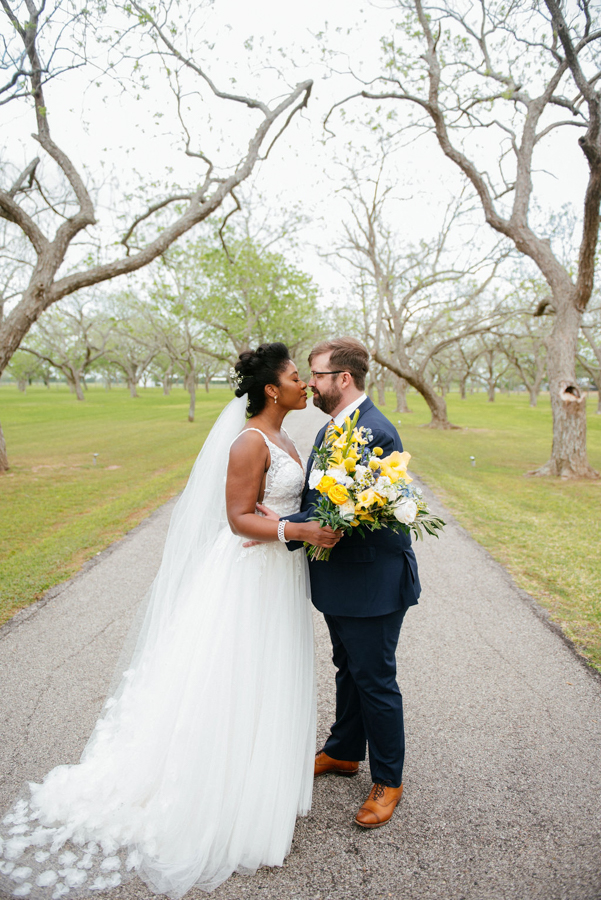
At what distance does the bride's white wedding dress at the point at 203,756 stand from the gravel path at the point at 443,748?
0.45 feet

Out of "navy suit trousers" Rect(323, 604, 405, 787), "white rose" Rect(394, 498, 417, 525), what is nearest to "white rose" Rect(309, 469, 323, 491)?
"white rose" Rect(394, 498, 417, 525)

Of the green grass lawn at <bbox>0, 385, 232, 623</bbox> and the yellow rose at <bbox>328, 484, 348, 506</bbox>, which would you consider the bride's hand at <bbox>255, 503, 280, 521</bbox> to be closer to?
the yellow rose at <bbox>328, 484, 348, 506</bbox>

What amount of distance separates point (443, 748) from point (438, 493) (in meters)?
8.53

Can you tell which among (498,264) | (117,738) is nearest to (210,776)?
(117,738)

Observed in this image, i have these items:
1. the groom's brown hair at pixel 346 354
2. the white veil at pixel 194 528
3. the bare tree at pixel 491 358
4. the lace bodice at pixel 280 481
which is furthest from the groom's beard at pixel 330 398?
the bare tree at pixel 491 358

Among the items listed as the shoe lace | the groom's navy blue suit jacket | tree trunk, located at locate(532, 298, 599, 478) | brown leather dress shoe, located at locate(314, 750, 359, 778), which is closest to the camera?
the groom's navy blue suit jacket

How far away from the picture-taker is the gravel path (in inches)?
93.7

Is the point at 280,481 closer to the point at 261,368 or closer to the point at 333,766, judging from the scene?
the point at 261,368

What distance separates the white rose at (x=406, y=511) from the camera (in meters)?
2.33

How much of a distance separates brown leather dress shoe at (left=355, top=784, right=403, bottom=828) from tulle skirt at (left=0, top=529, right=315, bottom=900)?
284 mm

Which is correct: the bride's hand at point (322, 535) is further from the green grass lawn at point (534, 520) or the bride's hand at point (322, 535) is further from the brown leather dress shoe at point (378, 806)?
the green grass lawn at point (534, 520)

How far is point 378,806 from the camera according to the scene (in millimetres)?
2725

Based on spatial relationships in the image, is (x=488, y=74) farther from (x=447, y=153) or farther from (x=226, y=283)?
(x=226, y=283)

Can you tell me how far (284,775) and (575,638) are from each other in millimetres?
3238
